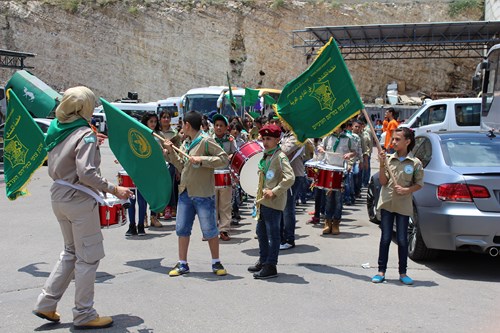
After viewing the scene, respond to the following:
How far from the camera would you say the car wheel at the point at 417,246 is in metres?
7.31

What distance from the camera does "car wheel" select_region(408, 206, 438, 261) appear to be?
7.31 metres

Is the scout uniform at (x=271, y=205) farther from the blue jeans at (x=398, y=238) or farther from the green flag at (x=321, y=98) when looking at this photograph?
the blue jeans at (x=398, y=238)

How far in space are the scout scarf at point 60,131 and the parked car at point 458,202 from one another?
13.1 feet

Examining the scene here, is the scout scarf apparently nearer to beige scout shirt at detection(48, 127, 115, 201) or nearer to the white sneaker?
beige scout shirt at detection(48, 127, 115, 201)

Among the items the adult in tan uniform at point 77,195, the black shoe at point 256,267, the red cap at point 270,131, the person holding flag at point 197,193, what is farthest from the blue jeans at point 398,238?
the adult in tan uniform at point 77,195

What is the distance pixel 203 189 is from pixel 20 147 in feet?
6.89

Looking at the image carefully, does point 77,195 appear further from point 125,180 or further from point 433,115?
point 433,115

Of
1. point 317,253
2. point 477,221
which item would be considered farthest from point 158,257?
point 477,221

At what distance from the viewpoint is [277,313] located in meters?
5.52

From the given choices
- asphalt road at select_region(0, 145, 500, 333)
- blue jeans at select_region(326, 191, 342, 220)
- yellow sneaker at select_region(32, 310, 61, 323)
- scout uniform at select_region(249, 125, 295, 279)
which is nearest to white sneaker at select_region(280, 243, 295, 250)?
asphalt road at select_region(0, 145, 500, 333)

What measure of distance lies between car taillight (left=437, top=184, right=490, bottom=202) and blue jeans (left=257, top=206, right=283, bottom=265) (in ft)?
6.07

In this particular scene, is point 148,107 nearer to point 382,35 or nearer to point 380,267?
point 382,35

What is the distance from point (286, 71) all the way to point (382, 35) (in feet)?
41.1

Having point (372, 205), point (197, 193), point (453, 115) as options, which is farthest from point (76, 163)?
point (453, 115)
